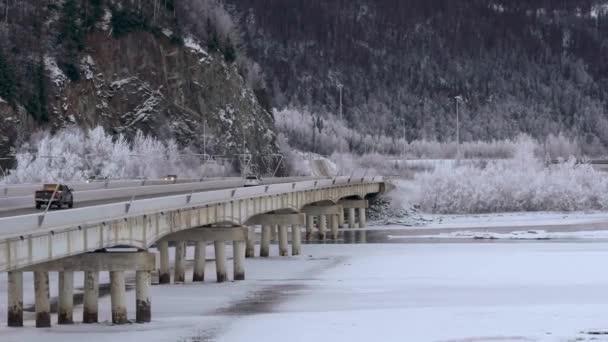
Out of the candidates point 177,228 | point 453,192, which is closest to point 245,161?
point 453,192

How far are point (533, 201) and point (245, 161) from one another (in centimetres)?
2764

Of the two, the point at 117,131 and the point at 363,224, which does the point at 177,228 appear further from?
the point at 117,131

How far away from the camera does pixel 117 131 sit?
12162cm

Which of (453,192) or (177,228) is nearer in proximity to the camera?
(177,228)

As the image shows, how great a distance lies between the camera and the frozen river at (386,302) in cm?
4056

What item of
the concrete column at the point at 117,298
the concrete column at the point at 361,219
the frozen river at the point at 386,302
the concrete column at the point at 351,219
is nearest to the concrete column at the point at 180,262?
the frozen river at the point at 386,302

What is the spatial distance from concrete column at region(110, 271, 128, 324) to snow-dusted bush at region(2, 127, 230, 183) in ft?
181

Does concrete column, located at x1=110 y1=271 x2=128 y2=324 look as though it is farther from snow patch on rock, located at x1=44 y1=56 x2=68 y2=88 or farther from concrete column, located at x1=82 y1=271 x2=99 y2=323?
snow patch on rock, located at x1=44 y1=56 x2=68 y2=88

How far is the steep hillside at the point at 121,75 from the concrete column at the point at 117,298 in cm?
6877

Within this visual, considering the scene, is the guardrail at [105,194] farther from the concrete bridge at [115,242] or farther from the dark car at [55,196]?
the concrete bridge at [115,242]

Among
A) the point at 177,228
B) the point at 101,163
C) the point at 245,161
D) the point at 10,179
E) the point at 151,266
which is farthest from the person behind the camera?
the point at 245,161

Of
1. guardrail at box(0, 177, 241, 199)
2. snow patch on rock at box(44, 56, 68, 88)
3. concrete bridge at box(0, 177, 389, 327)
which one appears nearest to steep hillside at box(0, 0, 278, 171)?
snow patch on rock at box(44, 56, 68, 88)

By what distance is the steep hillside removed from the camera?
116125 mm

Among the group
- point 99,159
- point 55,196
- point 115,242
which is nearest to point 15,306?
point 115,242
